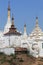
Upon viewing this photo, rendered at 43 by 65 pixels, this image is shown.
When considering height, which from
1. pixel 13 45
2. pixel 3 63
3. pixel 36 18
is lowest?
pixel 3 63

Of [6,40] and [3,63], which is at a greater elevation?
[6,40]

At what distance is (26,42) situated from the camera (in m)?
51.3

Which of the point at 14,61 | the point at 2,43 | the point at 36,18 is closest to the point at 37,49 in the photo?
the point at 14,61

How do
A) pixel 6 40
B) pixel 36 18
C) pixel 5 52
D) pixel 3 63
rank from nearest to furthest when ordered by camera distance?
1. pixel 3 63
2. pixel 5 52
3. pixel 6 40
4. pixel 36 18

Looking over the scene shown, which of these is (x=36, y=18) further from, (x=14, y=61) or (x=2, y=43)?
(x=14, y=61)

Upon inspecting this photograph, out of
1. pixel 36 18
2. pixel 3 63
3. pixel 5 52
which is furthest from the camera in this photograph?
pixel 36 18

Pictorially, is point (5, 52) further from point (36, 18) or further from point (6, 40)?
point (36, 18)

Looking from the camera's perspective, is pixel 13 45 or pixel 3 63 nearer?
pixel 3 63

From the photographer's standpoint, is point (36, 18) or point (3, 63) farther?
point (36, 18)

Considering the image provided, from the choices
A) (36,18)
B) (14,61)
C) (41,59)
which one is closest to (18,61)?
(14,61)

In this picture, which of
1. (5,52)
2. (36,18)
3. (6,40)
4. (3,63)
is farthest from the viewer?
(36,18)

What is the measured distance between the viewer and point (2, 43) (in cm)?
5491

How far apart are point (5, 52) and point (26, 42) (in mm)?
4141

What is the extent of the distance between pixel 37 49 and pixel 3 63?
6.59 metres
